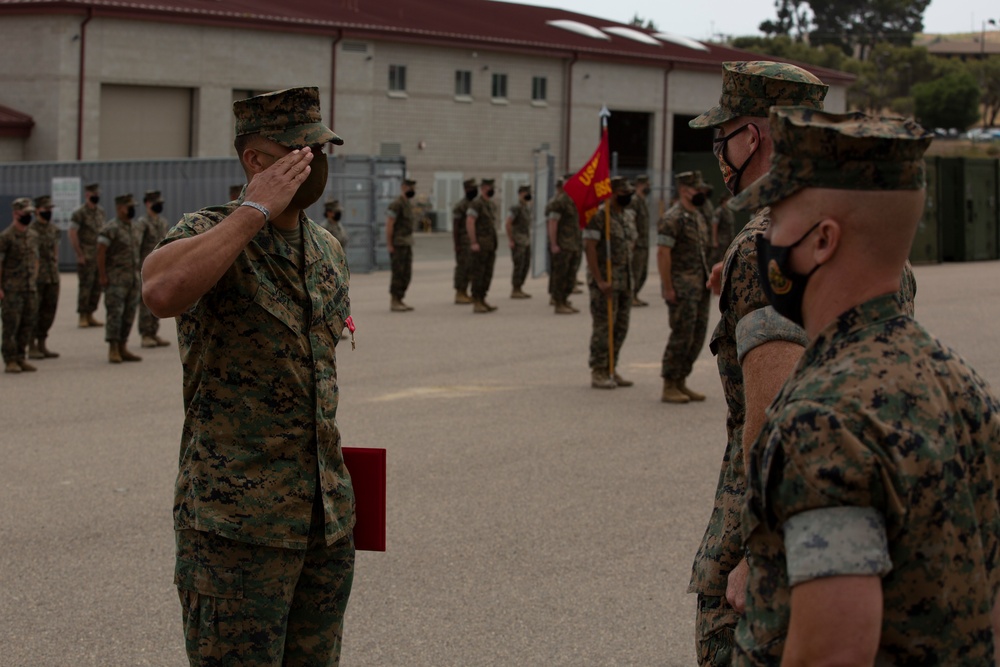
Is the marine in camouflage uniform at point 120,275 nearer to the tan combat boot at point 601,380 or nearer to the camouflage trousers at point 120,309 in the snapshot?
the camouflage trousers at point 120,309

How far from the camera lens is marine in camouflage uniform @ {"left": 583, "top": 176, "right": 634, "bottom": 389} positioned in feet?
41.5

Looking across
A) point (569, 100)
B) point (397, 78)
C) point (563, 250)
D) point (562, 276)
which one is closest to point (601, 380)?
point (562, 276)

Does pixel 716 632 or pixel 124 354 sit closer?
pixel 716 632

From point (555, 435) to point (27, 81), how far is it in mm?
32044

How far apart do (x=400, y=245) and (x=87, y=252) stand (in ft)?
15.5

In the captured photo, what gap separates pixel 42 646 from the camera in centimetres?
546

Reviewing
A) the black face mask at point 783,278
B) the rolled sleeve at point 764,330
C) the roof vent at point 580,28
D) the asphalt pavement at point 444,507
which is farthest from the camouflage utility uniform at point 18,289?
the roof vent at point 580,28

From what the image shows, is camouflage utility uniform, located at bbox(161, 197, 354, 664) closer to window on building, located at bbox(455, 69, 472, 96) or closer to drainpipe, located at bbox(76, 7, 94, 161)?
drainpipe, located at bbox(76, 7, 94, 161)

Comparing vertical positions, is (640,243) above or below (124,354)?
above

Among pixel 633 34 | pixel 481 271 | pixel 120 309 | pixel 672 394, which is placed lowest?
pixel 672 394

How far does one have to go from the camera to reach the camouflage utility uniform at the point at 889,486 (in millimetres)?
2002

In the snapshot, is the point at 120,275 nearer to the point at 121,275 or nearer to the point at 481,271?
the point at 121,275

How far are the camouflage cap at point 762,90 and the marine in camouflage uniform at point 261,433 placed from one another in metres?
1.11

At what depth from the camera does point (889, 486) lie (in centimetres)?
200
